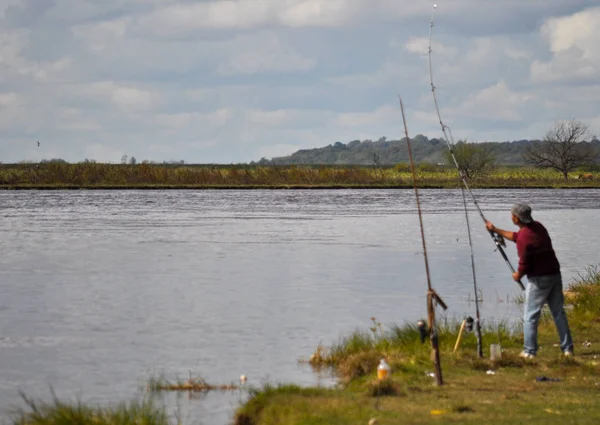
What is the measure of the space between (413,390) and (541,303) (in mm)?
2348

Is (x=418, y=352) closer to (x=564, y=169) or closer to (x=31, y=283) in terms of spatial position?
(x=31, y=283)

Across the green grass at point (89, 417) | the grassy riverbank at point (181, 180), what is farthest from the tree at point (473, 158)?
the green grass at point (89, 417)

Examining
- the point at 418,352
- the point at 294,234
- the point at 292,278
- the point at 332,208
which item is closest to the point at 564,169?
the point at 332,208

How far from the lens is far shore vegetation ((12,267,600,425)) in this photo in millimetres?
9211

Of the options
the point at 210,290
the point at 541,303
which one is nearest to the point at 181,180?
the point at 210,290

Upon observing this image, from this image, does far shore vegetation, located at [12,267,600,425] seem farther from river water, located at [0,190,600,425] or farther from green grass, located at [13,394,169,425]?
river water, located at [0,190,600,425]

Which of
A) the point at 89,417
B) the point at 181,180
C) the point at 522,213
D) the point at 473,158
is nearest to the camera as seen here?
the point at 89,417

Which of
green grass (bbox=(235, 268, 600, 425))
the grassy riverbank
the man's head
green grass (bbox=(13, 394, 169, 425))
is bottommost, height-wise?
green grass (bbox=(235, 268, 600, 425))

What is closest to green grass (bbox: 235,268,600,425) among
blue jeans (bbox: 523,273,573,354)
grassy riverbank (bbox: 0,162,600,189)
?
blue jeans (bbox: 523,273,573,354)

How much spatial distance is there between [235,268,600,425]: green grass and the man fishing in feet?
1.08

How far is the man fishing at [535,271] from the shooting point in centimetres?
1194

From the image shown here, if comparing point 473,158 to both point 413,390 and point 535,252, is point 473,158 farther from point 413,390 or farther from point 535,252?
point 413,390

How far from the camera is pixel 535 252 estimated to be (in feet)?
39.3

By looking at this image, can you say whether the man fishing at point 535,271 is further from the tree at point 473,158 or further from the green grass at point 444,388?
the tree at point 473,158
